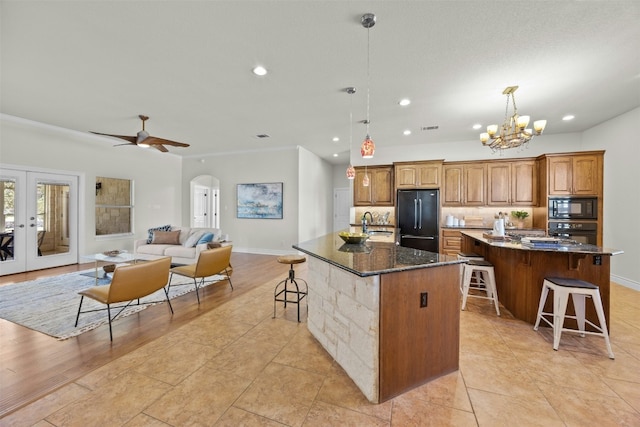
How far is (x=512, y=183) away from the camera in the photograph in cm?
566

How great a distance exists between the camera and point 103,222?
20.7ft

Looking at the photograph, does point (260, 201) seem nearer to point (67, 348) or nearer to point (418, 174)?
point (418, 174)

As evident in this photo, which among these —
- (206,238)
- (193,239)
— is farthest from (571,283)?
(193,239)

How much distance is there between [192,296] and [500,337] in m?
3.78

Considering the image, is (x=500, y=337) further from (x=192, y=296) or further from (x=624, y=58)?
(x=192, y=296)

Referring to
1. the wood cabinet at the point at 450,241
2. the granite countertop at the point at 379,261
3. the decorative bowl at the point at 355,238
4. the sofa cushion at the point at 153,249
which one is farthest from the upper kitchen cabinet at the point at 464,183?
the sofa cushion at the point at 153,249

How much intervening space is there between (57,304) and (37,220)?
10.1ft

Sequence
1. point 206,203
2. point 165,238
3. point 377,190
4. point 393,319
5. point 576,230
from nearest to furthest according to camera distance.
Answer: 1. point 393,319
2. point 576,230
3. point 165,238
4. point 377,190
5. point 206,203

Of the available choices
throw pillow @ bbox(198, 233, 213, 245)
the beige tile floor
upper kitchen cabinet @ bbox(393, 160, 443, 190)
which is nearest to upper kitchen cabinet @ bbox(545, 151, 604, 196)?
upper kitchen cabinet @ bbox(393, 160, 443, 190)

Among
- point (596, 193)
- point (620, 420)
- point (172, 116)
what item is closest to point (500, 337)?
point (620, 420)

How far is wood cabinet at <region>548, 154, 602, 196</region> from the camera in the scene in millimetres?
4914

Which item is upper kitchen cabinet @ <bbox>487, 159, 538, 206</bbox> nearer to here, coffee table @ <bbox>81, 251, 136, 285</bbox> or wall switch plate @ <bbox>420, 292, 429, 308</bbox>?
wall switch plate @ <bbox>420, 292, 429, 308</bbox>

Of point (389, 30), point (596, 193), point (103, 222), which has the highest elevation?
point (389, 30)

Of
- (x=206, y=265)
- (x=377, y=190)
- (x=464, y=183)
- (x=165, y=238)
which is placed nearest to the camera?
(x=206, y=265)
